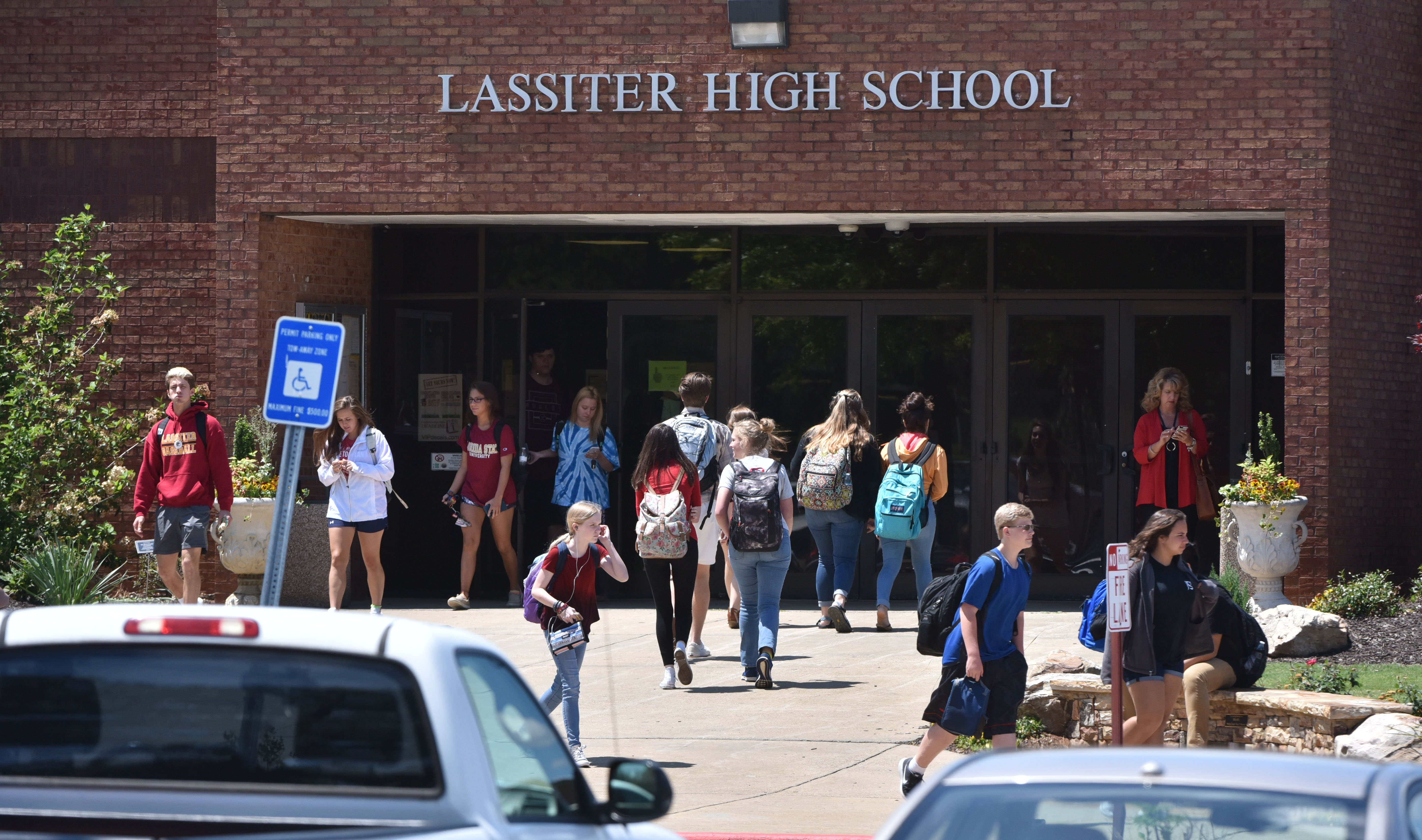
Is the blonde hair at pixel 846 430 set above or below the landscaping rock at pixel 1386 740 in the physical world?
above

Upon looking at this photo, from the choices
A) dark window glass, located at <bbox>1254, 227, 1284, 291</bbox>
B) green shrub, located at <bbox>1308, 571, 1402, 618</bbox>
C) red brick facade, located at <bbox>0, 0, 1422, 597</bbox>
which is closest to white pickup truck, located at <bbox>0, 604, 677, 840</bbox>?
green shrub, located at <bbox>1308, 571, 1402, 618</bbox>

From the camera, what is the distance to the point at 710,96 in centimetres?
1327

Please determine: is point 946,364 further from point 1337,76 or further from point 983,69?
point 1337,76

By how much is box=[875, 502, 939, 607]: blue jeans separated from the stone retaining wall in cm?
266

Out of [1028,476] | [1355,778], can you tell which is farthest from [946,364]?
[1355,778]

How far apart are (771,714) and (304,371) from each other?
4224 millimetres

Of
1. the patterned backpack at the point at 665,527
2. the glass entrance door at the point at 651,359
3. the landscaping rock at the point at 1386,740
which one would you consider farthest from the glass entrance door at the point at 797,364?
the landscaping rock at the point at 1386,740

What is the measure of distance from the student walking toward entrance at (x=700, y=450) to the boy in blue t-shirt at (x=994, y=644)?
332 centimetres

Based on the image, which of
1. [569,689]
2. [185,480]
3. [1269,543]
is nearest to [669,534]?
[569,689]

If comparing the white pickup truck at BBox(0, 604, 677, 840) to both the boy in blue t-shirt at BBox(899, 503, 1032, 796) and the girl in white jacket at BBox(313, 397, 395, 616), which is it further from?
the girl in white jacket at BBox(313, 397, 395, 616)

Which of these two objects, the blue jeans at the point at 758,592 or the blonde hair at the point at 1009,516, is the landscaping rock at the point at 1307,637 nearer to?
the blue jeans at the point at 758,592

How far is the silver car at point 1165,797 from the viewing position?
10.9ft

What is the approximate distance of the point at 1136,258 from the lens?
46.5 feet

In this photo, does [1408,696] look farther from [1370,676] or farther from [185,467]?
[185,467]
